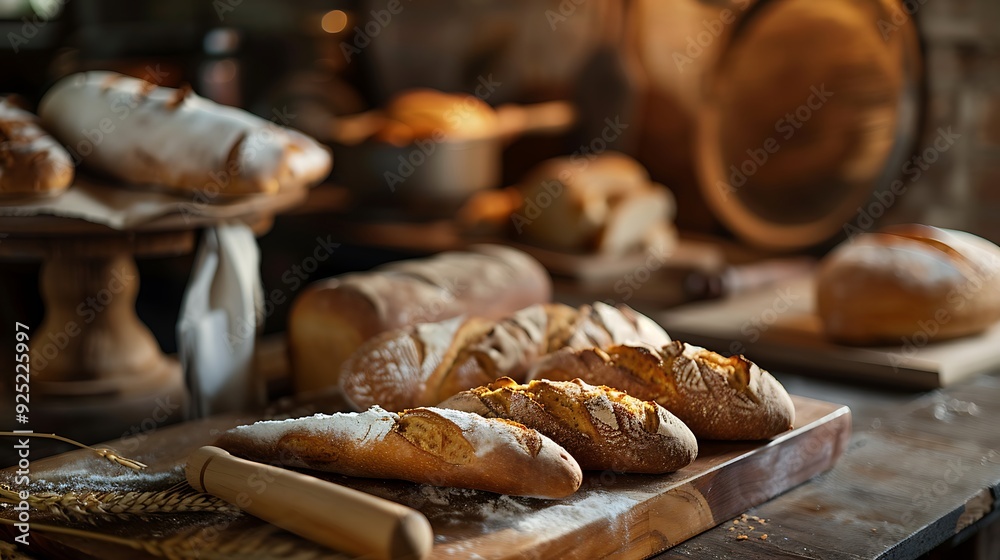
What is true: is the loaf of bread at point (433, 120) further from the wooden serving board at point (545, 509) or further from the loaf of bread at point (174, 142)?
the wooden serving board at point (545, 509)

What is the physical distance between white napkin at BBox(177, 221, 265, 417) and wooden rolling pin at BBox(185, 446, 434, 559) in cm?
47

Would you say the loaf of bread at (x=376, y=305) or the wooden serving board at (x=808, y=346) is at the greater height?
the loaf of bread at (x=376, y=305)

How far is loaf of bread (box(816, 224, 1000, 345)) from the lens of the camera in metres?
1.92

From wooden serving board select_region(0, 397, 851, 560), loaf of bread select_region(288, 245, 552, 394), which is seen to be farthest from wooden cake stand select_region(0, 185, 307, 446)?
wooden serving board select_region(0, 397, 851, 560)

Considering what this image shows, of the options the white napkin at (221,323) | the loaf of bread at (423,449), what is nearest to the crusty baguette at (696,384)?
the loaf of bread at (423,449)

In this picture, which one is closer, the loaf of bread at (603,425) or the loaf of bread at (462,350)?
the loaf of bread at (603,425)

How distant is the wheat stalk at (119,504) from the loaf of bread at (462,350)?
0.32 m

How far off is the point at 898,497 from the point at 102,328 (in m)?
1.28

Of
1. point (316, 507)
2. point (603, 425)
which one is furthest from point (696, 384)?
point (316, 507)

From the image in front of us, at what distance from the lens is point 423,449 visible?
3.70ft

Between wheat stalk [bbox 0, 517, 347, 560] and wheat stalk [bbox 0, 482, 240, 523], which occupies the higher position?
wheat stalk [bbox 0, 517, 347, 560]

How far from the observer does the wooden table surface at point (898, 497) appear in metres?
1.18

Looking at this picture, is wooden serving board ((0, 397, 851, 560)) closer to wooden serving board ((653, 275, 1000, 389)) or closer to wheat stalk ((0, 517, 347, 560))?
wheat stalk ((0, 517, 347, 560))

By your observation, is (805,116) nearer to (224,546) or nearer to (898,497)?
(898,497)
